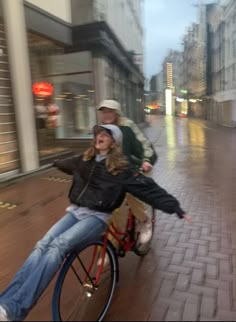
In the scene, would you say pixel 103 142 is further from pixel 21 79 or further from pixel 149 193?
pixel 21 79

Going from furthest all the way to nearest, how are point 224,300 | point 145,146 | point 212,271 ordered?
1. point 145,146
2. point 212,271
3. point 224,300

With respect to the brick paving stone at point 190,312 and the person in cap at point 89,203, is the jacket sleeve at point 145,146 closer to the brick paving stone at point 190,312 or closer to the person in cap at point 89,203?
the person in cap at point 89,203

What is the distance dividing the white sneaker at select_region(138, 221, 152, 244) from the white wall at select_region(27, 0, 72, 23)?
786 centimetres

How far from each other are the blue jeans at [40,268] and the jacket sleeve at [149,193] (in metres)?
0.48

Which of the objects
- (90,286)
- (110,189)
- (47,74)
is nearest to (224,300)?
(90,286)

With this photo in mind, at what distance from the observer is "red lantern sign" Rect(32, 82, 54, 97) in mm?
10346

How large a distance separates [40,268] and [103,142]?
→ 1.14m

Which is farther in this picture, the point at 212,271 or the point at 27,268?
the point at 212,271

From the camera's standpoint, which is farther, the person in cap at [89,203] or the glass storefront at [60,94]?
the glass storefront at [60,94]

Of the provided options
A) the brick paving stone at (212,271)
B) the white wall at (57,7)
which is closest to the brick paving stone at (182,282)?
the brick paving stone at (212,271)

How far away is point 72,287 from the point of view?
3512mm

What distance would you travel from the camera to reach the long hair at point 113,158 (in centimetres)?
305

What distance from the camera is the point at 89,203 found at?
302cm

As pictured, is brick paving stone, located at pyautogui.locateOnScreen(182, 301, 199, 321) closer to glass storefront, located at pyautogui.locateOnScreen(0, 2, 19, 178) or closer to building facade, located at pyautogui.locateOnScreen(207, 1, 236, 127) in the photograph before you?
glass storefront, located at pyautogui.locateOnScreen(0, 2, 19, 178)
